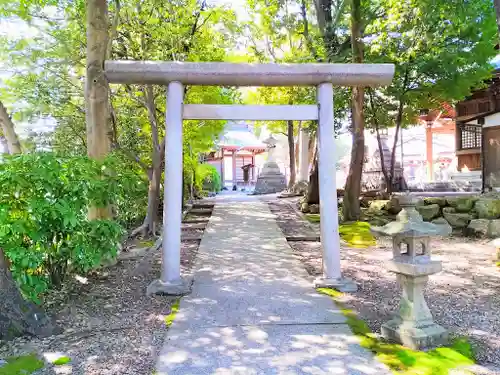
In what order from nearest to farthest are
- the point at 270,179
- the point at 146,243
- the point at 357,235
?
1. the point at 146,243
2. the point at 357,235
3. the point at 270,179

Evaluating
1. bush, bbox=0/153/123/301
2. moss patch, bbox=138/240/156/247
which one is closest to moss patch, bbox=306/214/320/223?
moss patch, bbox=138/240/156/247

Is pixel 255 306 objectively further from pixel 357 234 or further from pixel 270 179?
pixel 270 179

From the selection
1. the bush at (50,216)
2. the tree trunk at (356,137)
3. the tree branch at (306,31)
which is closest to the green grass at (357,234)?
the tree trunk at (356,137)

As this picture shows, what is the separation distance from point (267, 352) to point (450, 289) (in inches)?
147

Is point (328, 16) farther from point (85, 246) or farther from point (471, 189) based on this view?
point (85, 246)

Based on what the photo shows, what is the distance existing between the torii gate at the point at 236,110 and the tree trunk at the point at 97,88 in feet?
3.26

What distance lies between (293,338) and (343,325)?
2.36 ft

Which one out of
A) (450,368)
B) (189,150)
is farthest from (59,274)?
(189,150)

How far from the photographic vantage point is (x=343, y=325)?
4.89 m

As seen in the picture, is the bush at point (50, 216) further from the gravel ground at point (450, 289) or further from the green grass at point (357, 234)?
the green grass at point (357, 234)

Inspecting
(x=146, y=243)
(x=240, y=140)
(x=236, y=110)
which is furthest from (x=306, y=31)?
(x=240, y=140)

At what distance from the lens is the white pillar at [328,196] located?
650 cm

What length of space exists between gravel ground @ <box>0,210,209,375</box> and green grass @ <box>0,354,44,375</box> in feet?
0.35

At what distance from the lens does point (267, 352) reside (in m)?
4.14
